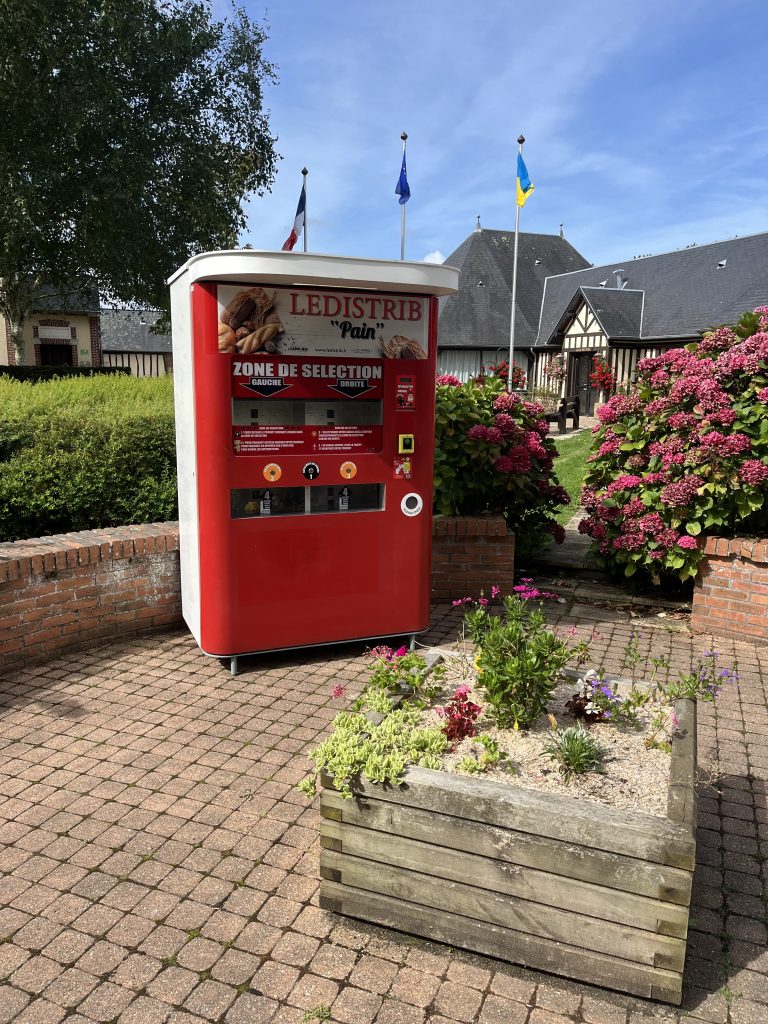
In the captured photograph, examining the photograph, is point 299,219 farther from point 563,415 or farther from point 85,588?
point 563,415

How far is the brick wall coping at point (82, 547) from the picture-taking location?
489cm

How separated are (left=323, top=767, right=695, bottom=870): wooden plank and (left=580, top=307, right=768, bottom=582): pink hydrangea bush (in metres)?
3.83

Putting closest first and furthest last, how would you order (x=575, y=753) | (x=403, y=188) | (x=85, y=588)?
(x=575, y=753)
(x=85, y=588)
(x=403, y=188)

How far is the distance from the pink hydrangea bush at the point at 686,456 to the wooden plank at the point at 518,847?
3.89 meters

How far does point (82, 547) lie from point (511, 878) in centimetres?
379

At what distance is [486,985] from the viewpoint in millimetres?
2506

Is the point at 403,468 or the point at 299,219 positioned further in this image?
the point at 299,219

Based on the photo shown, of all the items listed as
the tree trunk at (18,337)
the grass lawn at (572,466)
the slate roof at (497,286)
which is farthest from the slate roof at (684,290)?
the tree trunk at (18,337)

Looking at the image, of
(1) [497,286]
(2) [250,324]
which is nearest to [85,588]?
(2) [250,324]

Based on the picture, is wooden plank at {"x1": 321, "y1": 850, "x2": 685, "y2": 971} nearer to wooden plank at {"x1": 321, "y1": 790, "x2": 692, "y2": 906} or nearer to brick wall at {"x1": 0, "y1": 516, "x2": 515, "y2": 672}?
wooden plank at {"x1": 321, "y1": 790, "x2": 692, "y2": 906}

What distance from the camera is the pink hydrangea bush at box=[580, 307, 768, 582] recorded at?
222 inches

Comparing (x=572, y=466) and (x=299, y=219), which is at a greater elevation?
(x=299, y=219)

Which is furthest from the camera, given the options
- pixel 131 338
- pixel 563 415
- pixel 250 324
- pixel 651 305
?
pixel 131 338

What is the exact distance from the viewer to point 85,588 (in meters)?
5.23
